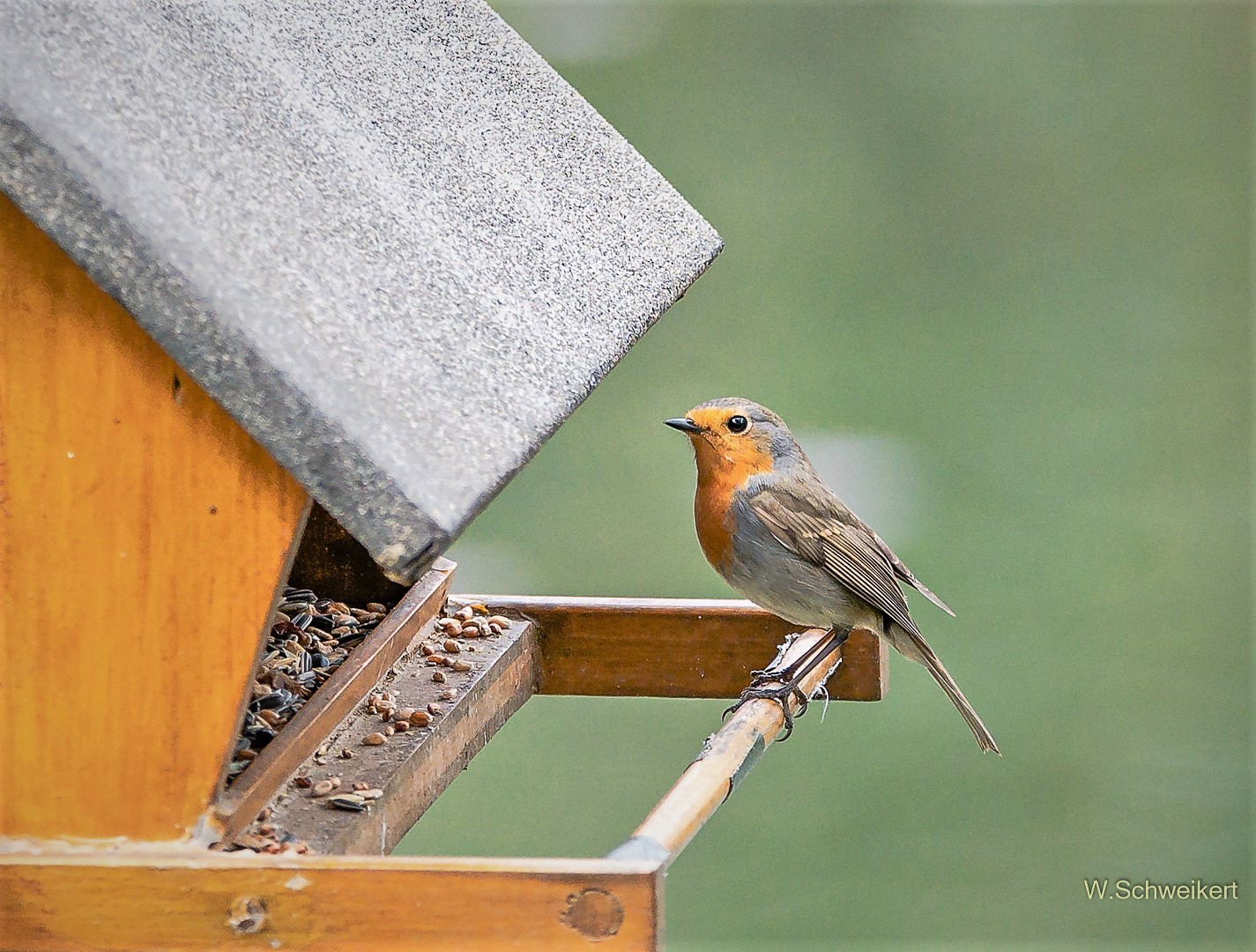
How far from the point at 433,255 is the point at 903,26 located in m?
9.47

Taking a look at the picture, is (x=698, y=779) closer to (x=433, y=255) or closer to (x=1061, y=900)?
(x=433, y=255)

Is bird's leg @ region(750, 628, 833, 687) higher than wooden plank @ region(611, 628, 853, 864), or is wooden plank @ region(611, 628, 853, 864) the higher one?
wooden plank @ region(611, 628, 853, 864)

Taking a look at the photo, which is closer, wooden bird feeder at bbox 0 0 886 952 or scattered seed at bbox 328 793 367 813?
wooden bird feeder at bbox 0 0 886 952

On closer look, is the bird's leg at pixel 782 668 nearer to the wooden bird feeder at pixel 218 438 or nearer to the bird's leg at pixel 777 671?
the bird's leg at pixel 777 671

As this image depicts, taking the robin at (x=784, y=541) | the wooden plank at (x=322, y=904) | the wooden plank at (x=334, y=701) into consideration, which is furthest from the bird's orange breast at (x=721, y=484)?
the wooden plank at (x=322, y=904)

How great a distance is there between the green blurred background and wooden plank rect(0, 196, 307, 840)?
375 cm

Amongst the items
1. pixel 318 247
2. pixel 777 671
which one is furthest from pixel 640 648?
pixel 318 247

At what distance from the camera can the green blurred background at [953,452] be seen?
19.3ft

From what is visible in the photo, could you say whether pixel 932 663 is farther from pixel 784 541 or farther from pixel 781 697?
pixel 781 697

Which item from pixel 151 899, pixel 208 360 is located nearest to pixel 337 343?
pixel 208 360

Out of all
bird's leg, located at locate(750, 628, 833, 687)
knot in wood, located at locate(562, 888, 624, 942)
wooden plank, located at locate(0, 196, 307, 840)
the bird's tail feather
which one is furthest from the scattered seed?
the bird's tail feather

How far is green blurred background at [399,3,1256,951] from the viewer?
5887mm

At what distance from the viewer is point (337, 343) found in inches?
67.0

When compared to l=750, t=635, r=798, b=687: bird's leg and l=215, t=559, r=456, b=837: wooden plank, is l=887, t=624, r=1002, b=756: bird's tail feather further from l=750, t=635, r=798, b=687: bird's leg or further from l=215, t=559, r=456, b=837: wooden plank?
l=215, t=559, r=456, b=837: wooden plank
